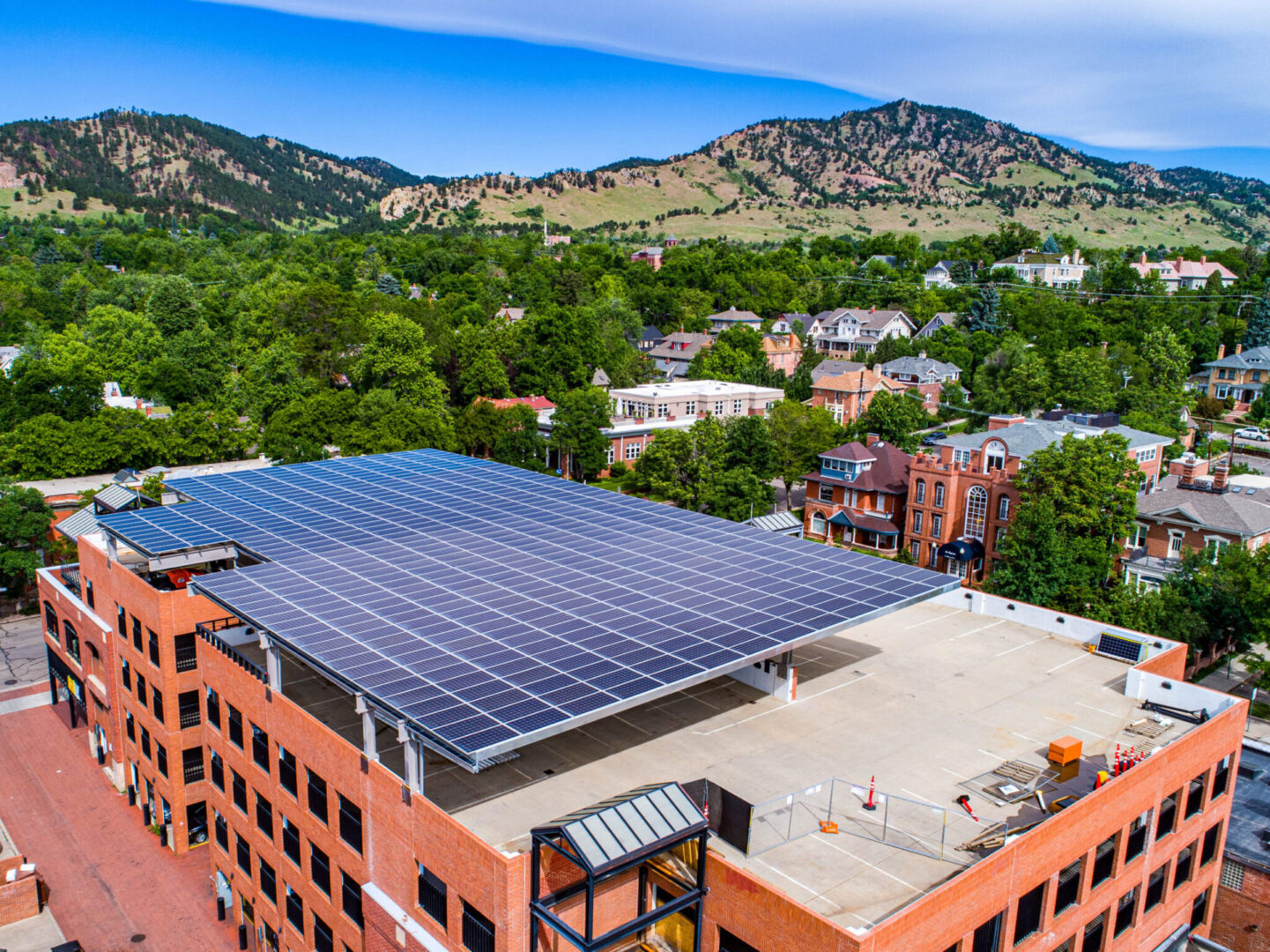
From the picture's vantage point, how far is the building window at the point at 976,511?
6675 cm

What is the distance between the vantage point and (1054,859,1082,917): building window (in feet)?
69.2

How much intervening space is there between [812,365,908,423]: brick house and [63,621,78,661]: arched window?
85.6 meters

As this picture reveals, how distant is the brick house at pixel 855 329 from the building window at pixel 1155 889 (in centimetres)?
12493

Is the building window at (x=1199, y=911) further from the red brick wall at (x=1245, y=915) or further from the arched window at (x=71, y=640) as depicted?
the arched window at (x=71, y=640)

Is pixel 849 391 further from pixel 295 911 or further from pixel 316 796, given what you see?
pixel 316 796

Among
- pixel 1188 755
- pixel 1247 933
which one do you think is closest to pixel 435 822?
pixel 1188 755

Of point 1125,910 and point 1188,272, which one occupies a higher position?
point 1188,272

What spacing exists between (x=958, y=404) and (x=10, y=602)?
10400 centimetres

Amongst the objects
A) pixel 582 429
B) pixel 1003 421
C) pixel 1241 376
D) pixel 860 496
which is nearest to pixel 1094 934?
pixel 860 496

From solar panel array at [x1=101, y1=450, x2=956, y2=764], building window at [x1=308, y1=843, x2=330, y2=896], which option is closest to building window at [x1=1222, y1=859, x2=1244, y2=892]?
solar panel array at [x1=101, y1=450, x2=956, y2=764]

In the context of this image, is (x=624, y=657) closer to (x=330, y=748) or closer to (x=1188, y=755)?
(x=330, y=748)

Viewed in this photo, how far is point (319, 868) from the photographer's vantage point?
1017 inches

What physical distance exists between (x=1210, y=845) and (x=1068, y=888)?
32.5ft

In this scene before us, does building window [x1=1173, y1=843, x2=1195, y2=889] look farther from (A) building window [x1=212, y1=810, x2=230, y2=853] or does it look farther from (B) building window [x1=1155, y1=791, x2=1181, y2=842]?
(A) building window [x1=212, y1=810, x2=230, y2=853]
